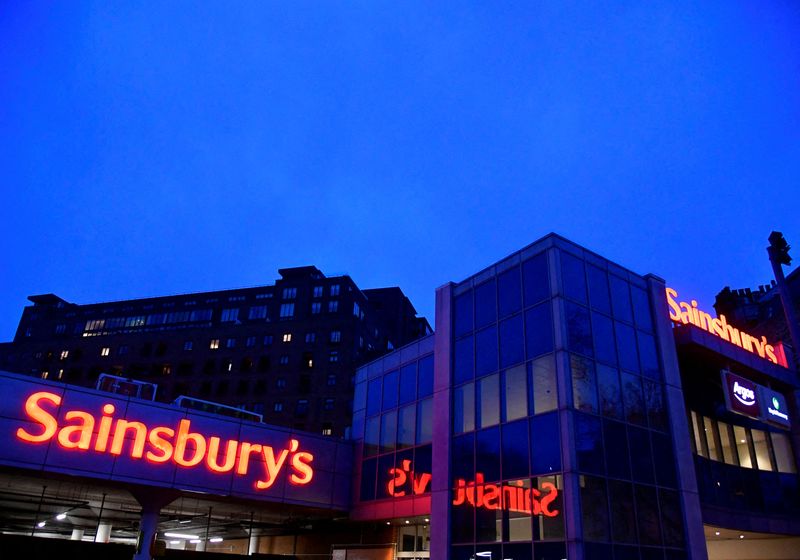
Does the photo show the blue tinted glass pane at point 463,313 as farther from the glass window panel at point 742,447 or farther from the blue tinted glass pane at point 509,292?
the glass window panel at point 742,447

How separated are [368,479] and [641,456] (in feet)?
52.8

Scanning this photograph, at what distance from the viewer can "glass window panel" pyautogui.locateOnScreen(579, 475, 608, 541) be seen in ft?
73.9

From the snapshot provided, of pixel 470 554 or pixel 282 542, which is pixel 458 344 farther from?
pixel 282 542

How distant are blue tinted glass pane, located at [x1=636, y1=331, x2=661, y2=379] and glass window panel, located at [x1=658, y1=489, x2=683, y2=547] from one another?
5.25 m

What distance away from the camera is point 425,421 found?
107ft

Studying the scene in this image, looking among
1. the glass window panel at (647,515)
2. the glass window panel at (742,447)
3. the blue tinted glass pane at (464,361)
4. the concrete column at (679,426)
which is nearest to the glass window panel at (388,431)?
the blue tinted glass pane at (464,361)

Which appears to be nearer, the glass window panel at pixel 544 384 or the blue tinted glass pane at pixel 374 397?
the glass window panel at pixel 544 384

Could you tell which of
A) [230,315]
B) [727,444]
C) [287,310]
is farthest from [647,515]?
[230,315]

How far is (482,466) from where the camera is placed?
2716 centimetres

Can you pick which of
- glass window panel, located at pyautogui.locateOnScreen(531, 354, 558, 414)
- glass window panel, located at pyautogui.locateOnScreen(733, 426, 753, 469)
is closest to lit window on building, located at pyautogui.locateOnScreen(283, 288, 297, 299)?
glass window panel, located at pyautogui.locateOnScreen(733, 426, 753, 469)

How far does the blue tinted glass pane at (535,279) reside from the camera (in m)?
27.4

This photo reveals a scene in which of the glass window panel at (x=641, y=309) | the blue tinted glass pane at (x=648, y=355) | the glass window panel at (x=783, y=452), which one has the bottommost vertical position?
the glass window panel at (x=783, y=452)

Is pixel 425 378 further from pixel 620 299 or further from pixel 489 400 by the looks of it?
pixel 620 299

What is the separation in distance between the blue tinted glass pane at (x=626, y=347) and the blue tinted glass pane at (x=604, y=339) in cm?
37
